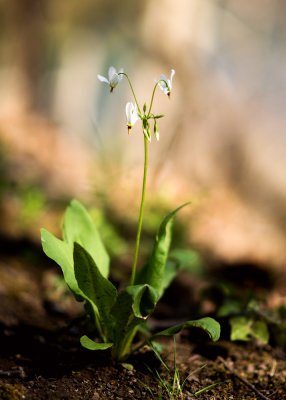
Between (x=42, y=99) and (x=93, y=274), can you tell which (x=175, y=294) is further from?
(x=42, y=99)

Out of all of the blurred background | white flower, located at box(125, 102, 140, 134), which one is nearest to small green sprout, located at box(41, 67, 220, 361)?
white flower, located at box(125, 102, 140, 134)

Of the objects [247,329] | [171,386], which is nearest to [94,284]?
[171,386]

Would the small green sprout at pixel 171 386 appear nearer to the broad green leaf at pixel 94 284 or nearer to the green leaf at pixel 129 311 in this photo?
the green leaf at pixel 129 311

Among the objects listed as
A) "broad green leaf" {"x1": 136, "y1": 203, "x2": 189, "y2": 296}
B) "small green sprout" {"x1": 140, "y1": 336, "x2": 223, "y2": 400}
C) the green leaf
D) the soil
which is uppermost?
"broad green leaf" {"x1": 136, "y1": 203, "x2": 189, "y2": 296}

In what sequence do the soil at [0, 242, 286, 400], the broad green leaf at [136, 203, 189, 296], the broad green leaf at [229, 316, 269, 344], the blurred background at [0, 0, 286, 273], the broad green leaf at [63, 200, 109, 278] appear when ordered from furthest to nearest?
the blurred background at [0, 0, 286, 273], the broad green leaf at [229, 316, 269, 344], the broad green leaf at [63, 200, 109, 278], the broad green leaf at [136, 203, 189, 296], the soil at [0, 242, 286, 400]

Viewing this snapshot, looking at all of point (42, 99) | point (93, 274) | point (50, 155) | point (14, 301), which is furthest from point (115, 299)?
point (42, 99)

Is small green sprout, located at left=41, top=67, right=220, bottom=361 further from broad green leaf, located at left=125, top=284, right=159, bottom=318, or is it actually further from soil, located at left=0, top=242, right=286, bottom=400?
soil, located at left=0, top=242, right=286, bottom=400
